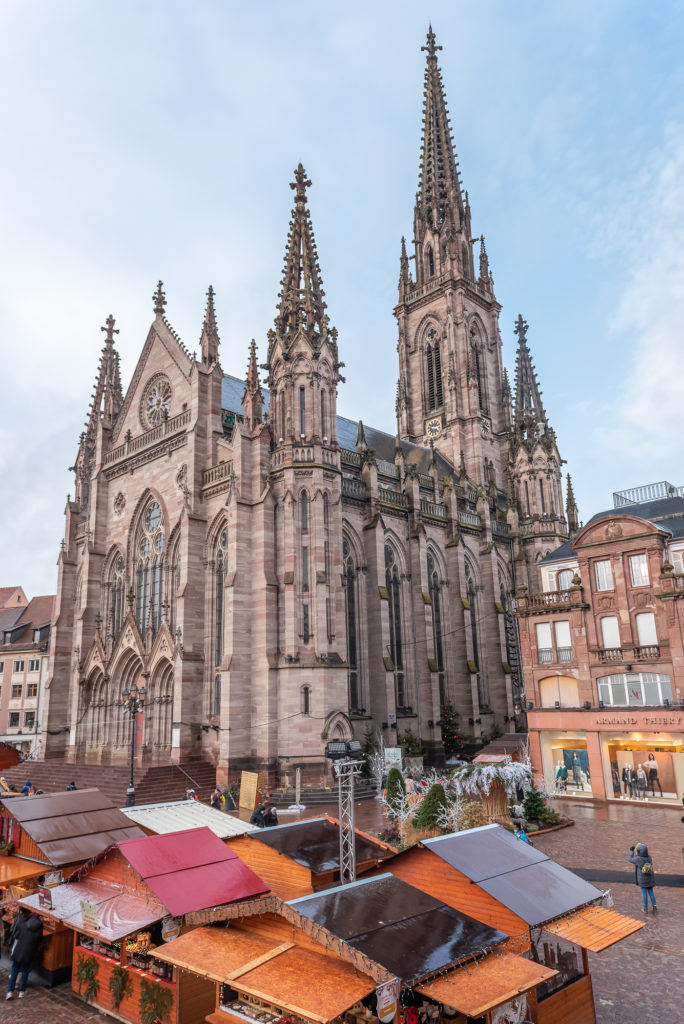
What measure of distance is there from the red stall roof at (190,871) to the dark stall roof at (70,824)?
2.70m

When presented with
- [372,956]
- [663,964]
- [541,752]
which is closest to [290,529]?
[541,752]

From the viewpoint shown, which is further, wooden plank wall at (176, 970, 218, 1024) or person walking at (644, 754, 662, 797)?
person walking at (644, 754, 662, 797)

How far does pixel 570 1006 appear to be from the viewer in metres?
9.50

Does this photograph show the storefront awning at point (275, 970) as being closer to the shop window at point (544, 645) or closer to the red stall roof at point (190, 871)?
the red stall roof at point (190, 871)

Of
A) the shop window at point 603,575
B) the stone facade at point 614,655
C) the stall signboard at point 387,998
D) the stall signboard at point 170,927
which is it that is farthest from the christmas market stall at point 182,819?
the shop window at point 603,575

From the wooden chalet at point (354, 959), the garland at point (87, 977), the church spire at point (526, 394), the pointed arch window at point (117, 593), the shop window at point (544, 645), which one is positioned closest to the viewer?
the wooden chalet at point (354, 959)

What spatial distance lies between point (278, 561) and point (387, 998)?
2715cm

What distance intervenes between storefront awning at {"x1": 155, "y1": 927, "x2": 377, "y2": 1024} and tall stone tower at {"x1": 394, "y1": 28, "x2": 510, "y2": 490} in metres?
48.5

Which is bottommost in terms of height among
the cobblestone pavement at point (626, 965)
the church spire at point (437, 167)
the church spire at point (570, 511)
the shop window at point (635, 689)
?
the cobblestone pavement at point (626, 965)

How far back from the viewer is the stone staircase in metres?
30.8

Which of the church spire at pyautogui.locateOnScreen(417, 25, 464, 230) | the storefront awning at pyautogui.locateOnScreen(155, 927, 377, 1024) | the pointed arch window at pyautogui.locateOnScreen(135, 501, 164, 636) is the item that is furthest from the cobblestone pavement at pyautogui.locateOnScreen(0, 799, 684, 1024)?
the church spire at pyautogui.locateOnScreen(417, 25, 464, 230)

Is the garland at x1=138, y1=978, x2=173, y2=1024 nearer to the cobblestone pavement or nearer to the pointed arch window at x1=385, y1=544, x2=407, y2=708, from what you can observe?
the cobblestone pavement

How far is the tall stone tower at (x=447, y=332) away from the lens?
58219mm

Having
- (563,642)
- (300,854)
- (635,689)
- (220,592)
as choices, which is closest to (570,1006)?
(300,854)
